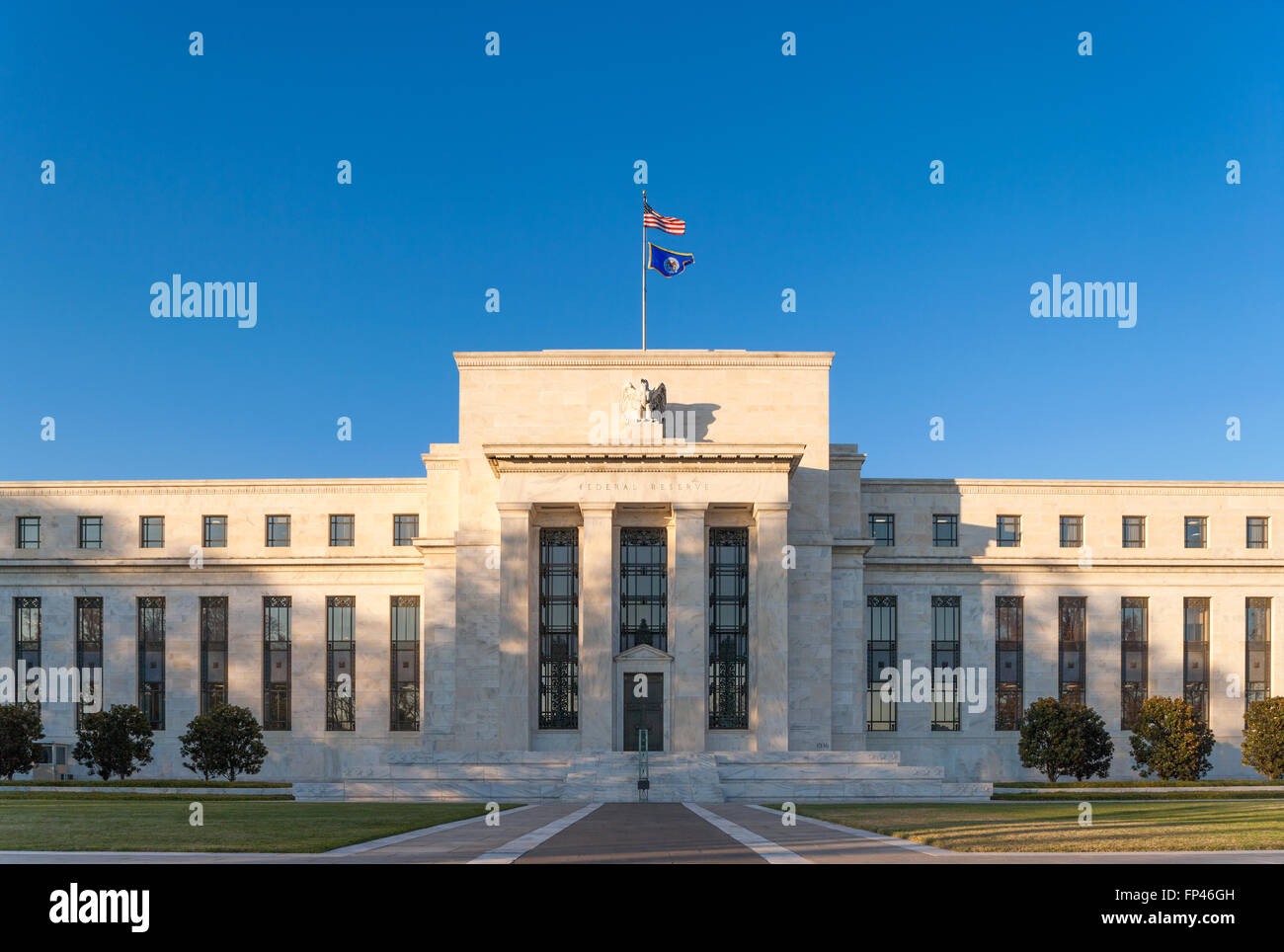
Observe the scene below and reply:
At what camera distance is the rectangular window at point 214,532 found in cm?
6675

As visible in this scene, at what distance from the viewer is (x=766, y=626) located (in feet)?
180

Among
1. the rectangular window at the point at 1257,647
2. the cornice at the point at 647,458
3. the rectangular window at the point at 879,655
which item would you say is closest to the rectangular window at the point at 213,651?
the cornice at the point at 647,458

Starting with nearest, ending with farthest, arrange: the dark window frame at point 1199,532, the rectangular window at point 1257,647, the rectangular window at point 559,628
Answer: the rectangular window at point 559,628 < the rectangular window at point 1257,647 < the dark window frame at point 1199,532

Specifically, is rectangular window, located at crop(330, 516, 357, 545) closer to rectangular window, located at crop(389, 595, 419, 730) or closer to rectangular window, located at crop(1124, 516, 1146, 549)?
rectangular window, located at crop(389, 595, 419, 730)

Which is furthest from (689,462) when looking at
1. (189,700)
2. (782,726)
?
(189,700)

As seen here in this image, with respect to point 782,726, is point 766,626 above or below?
above

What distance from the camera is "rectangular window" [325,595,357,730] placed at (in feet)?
211

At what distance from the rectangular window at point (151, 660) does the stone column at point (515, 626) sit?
23.3m

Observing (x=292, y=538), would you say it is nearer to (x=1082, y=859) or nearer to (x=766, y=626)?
(x=766, y=626)

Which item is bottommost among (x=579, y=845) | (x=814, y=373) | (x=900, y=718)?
(x=900, y=718)

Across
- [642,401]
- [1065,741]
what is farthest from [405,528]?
[1065,741]

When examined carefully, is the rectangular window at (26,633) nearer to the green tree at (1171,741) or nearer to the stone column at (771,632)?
the stone column at (771,632)
